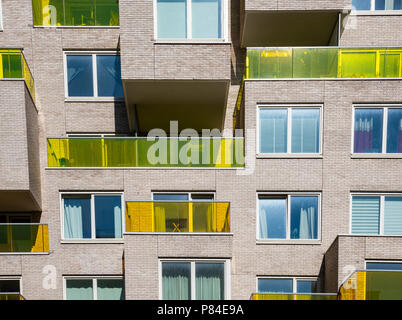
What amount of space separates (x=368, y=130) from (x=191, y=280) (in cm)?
692

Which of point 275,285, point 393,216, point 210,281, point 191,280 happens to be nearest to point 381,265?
point 393,216

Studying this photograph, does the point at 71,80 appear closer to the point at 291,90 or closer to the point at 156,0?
the point at 156,0

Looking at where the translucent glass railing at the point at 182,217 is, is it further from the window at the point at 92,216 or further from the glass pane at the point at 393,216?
the glass pane at the point at 393,216

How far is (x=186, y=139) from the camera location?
934 centimetres

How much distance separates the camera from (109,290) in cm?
983

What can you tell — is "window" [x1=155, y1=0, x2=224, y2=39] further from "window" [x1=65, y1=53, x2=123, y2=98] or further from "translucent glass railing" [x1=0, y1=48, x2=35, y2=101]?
"translucent glass railing" [x1=0, y1=48, x2=35, y2=101]

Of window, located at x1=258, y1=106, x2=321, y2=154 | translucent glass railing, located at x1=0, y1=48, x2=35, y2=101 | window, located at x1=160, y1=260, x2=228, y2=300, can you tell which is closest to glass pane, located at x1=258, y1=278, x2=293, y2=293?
window, located at x1=160, y1=260, x2=228, y2=300

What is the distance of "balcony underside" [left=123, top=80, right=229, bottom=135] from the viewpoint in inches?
379

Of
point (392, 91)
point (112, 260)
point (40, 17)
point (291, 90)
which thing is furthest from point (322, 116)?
point (40, 17)

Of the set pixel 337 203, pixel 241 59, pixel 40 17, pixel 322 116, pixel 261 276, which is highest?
pixel 40 17

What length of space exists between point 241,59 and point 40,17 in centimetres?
745

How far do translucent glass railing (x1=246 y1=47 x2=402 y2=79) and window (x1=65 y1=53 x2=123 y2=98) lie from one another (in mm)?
5046

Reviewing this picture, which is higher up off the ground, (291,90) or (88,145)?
(291,90)

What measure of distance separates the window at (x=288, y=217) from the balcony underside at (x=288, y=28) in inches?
223
